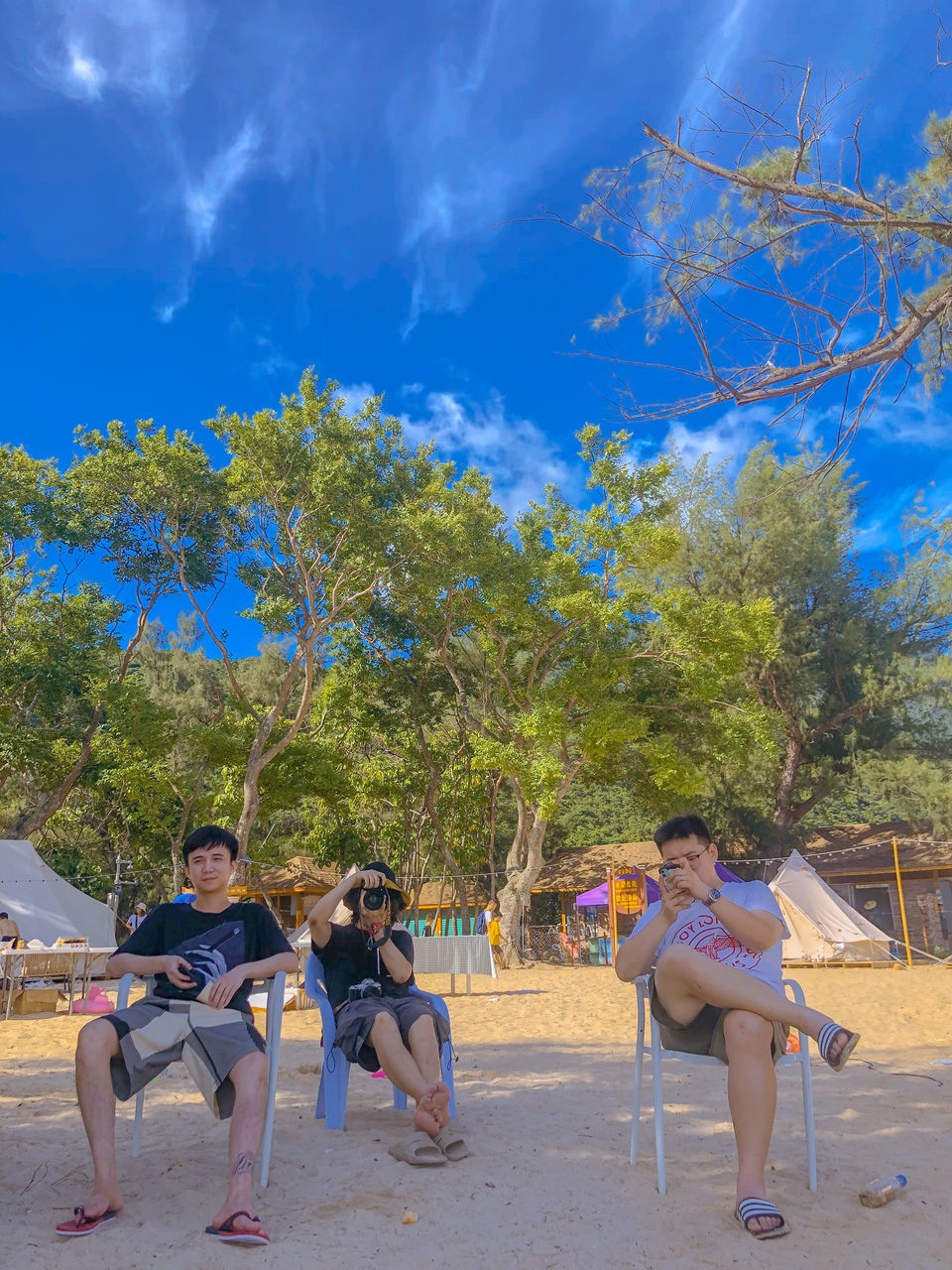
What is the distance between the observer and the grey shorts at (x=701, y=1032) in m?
2.41

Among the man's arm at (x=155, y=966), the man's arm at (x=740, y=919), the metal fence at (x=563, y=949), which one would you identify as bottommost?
A: the metal fence at (x=563, y=949)

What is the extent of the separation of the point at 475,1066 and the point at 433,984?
885cm

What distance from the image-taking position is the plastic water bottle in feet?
7.48

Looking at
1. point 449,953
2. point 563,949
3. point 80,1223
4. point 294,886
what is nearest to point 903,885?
point 563,949

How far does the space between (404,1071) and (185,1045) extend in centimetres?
71

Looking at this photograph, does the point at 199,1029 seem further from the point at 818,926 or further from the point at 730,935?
the point at 818,926

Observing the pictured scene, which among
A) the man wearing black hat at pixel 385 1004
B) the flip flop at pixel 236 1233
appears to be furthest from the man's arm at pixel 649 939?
the flip flop at pixel 236 1233

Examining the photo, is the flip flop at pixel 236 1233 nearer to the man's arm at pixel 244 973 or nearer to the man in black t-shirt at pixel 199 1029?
the man in black t-shirt at pixel 199 1029

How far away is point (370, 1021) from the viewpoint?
110 inches

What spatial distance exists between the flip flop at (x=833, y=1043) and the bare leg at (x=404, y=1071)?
47.9 inches

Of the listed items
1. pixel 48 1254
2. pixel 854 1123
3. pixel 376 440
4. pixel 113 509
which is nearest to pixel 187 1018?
pixel 48 1254

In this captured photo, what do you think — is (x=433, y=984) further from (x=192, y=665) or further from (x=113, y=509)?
(x=192, y=665)

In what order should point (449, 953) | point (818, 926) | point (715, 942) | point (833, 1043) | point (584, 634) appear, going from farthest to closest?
point (584, 634) < point (818, 926) < point (449, 953) < point (715, 942) < point (833, 1043)

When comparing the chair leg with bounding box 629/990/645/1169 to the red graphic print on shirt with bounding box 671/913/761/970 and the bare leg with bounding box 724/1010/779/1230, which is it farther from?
the bare leg with bounding box 724/1010/779/1230
